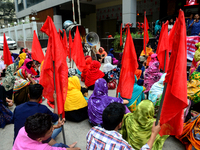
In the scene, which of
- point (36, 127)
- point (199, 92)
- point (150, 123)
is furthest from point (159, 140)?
point (36, 127)

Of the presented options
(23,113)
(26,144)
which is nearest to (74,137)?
(23,113)

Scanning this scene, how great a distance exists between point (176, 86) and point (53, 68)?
171 centimetres

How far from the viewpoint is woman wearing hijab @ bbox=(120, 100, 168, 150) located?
1986 mm

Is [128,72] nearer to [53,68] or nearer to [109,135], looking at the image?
[53,68]

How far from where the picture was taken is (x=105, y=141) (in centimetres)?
132

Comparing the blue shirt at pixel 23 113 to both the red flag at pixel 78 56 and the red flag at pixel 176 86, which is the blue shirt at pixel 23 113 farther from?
the red flag at pixel 78 56

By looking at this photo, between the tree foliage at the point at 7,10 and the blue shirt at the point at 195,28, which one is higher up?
the tree foliage at the point at 7,10

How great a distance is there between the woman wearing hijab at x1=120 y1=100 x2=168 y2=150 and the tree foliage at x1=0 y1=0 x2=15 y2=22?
1875 inches

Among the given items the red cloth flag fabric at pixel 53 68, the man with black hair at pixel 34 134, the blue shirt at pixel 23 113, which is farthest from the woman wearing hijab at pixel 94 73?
the man with black hair at pixel 34 134

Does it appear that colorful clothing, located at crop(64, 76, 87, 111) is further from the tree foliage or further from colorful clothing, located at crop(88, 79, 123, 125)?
the tree foliage

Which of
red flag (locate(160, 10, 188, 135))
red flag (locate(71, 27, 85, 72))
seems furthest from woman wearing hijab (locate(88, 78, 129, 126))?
red flag (locate(71, 27, 85, 72))

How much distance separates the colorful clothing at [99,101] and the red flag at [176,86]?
1.29m

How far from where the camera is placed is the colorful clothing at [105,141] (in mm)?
1286

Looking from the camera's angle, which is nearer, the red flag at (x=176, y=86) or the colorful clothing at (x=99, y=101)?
the red flag at (x=176, y=86)
